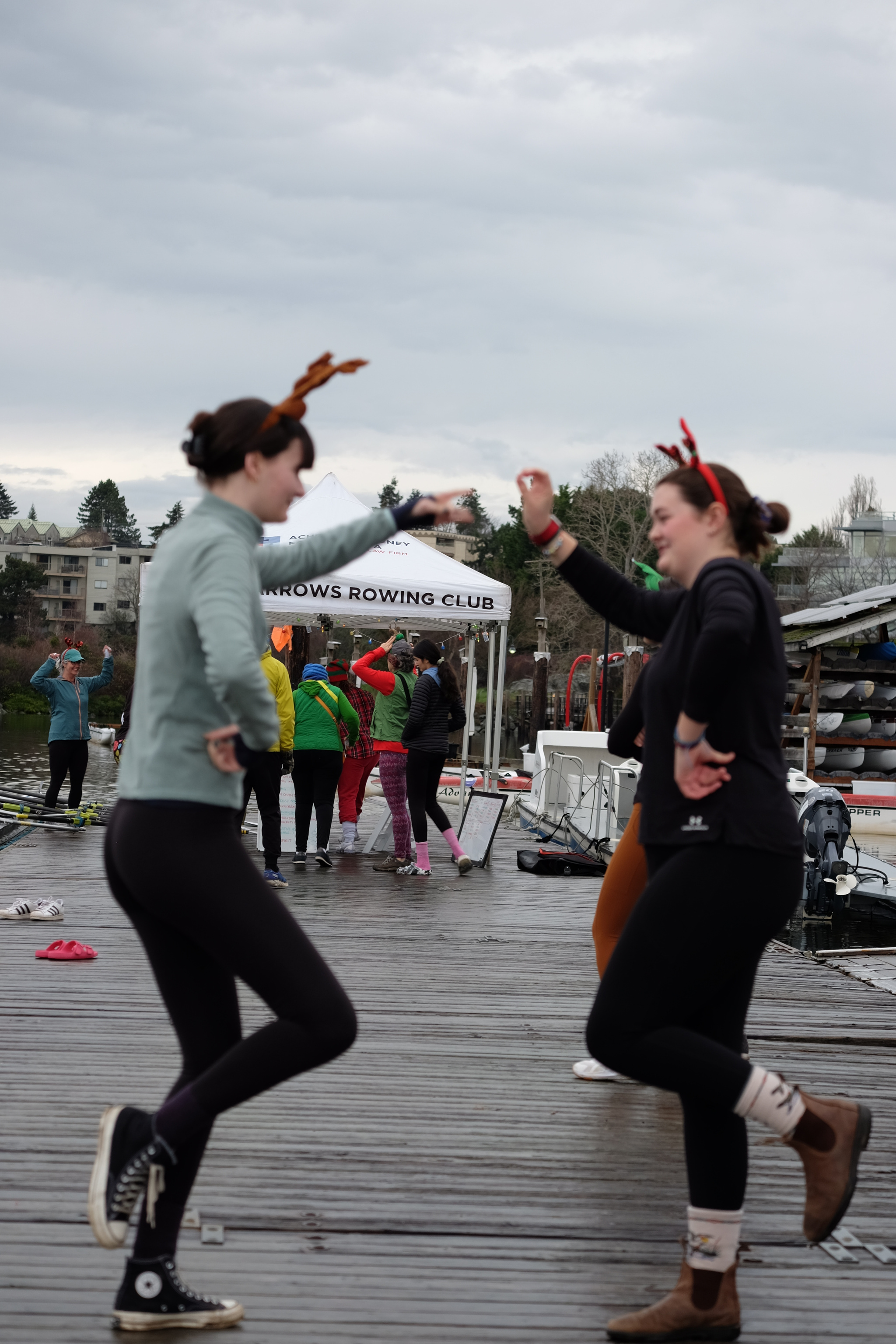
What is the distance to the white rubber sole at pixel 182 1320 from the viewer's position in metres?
2.53

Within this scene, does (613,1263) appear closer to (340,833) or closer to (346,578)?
(346,578)

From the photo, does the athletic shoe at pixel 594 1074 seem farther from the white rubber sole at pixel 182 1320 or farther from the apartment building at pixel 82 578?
the apartment building at pixel 82 578

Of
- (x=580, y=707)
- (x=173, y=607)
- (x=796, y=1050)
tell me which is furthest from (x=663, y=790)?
(x=580, y=707)

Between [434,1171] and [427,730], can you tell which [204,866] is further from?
[427,730]

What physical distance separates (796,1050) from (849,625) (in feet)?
59.7

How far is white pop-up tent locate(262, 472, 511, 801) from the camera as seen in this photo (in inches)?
467

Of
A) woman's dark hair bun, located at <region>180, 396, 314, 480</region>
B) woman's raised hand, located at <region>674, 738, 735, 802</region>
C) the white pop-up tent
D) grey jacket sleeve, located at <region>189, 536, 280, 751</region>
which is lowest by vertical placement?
woman's raised hand, located at <region>674, 738, 735, 802</region>

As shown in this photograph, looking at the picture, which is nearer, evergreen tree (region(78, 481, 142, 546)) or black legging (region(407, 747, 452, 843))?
black legging (region(407, 747, 452, 843))

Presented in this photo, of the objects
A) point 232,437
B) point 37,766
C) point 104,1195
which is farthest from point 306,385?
point 37,766

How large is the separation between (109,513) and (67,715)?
152 meters

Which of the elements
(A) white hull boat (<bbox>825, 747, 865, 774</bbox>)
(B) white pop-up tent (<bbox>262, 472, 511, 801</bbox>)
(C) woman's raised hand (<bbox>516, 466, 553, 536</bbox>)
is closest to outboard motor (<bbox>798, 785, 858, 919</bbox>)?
(B) white pop-up tent (<bbox>262, 472, 511, 801</bbox>)

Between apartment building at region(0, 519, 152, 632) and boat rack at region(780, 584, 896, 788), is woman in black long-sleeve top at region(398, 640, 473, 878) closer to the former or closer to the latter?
boat rack at region(780, 584, 896, 788)

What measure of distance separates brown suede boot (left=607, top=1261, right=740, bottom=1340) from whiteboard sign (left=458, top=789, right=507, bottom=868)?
9.04m

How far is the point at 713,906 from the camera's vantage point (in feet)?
8.14
